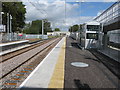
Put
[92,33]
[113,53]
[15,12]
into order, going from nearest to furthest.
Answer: [113,53] < [92,33] < [15,12]

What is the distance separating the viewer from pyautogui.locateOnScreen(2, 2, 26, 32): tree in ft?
160

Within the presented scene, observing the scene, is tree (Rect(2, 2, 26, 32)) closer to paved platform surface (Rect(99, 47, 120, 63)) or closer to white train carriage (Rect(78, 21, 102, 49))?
white train carriage (Rect(78, 21, 102, 49))

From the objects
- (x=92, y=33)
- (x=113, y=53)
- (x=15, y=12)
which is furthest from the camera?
(x=15, y=12)

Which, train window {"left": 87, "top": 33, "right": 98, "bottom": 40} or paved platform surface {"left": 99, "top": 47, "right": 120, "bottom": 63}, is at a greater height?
train window {"left": 87, "top": 33, "right": 98, "bottom": 40}

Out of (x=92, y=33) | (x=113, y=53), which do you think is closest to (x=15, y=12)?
(x=92, y=33)

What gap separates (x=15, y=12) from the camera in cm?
5034

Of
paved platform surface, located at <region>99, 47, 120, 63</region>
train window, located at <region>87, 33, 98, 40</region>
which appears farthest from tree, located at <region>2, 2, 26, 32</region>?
paved platform surface, located at <region>99, 47, 120, 63</region>

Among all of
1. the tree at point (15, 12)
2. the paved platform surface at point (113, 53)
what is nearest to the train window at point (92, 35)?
the paved platform surface at point (113, 53)

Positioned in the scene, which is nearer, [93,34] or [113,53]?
[113,53]

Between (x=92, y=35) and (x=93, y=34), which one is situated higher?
(x=93, y=34)

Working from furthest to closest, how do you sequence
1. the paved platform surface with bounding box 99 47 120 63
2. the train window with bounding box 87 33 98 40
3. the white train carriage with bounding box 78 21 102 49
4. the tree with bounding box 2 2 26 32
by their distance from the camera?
1. the tree with bounding box 2 2 26 32
2. the train window with bounding box 87 33 98 40
3. the white train carriage with bounding box 78 21 102 49
4. the paved platform surface with bounding box 99 47 120 63

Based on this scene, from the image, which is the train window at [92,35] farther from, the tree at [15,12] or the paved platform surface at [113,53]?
the tree at [15,12]

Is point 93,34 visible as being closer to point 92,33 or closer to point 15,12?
point 92,33

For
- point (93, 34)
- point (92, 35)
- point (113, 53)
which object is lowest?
point (113, 53)
